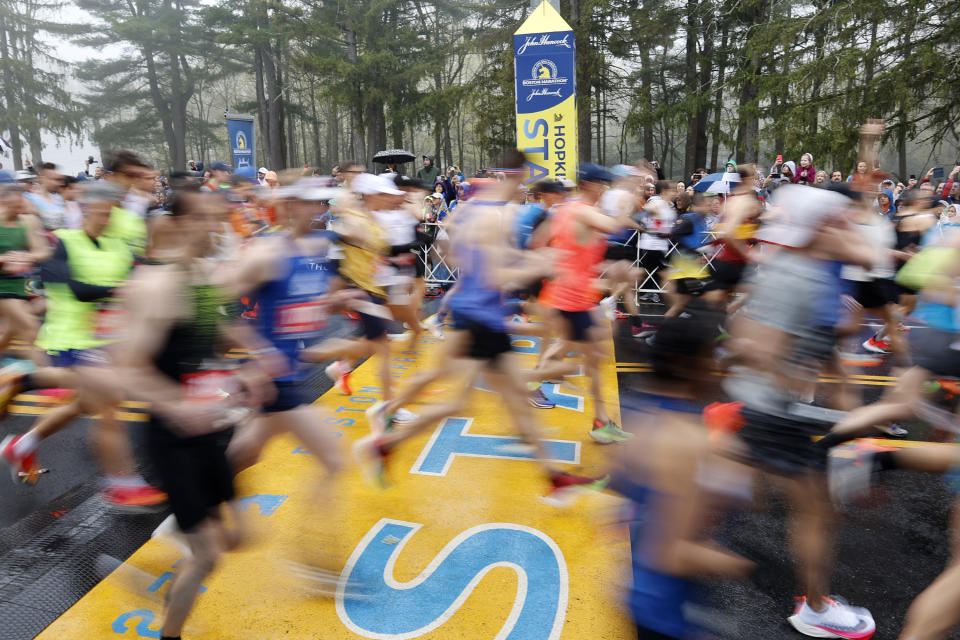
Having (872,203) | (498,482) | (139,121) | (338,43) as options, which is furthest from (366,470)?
(139,121)

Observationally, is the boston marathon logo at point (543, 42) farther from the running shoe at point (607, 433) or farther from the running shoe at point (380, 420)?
the running shoe at point (380, 420)

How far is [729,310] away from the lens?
714cm

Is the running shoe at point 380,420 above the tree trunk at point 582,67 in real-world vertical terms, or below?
below

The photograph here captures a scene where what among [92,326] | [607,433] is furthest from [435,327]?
[92,326]

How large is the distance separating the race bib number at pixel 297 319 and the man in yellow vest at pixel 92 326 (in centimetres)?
131

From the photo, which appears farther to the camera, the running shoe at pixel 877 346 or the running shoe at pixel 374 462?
the running shoe at pixel 877 346

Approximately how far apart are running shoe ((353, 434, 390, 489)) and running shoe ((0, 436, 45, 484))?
2.15 meters

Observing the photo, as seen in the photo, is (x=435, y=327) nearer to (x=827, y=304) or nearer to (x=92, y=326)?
(x=92, y=326)

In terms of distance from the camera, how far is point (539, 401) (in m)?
5.43

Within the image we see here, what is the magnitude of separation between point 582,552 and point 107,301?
3146mm

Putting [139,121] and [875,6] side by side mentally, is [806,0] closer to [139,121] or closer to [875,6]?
[875,6]

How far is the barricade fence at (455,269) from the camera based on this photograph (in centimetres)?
1009

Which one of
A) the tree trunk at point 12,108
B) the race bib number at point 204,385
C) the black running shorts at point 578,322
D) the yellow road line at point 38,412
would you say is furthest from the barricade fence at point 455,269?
the tree trunk at point 12,108

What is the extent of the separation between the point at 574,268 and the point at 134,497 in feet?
9.98
